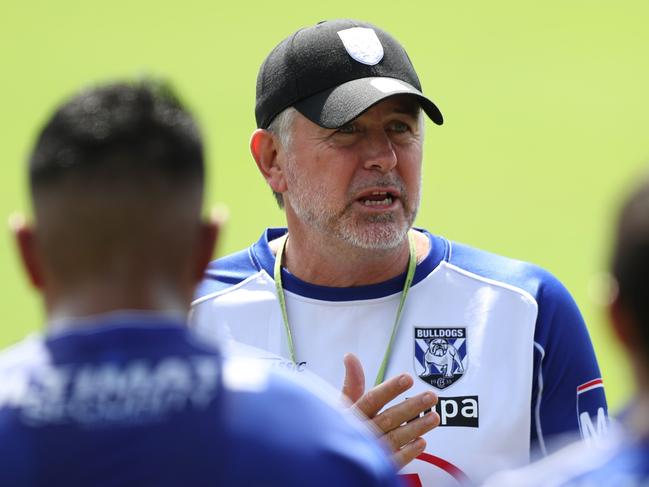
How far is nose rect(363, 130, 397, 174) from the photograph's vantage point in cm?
375

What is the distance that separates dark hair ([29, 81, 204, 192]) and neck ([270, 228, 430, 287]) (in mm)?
1700

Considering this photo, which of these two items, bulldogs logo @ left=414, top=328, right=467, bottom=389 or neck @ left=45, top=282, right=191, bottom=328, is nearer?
neck @ left=45, top=282, right=191, bottom=328

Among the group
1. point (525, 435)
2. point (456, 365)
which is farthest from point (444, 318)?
point (525, 435)

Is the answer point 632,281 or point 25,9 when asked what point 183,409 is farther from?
point 25,9

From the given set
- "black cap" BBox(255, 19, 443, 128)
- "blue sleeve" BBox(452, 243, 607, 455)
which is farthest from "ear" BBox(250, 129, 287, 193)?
"blue sleeve" BBox(452, 243, 607, 455)

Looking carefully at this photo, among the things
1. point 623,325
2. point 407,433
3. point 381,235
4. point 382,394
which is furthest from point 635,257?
point 381,235

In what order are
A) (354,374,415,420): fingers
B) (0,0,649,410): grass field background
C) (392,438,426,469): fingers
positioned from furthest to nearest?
(0,0,649,410): grass field background
(392,438,426,469): fingers
(354,374,415,420): fingers

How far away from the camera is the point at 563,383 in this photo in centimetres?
348

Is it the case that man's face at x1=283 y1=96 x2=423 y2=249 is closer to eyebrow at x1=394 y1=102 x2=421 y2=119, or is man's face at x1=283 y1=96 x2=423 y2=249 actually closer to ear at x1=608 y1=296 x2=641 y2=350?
eyebrow at x1=394 y1=102 x2=421 y2=119

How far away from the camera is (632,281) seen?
1808 mm

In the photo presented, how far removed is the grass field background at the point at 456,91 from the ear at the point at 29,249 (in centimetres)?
755

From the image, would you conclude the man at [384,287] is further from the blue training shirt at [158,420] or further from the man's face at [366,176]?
the blue training shirt at [158,420]

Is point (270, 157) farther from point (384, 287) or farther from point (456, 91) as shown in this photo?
point (456, 91)

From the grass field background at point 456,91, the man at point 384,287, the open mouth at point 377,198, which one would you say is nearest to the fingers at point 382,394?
the man at point 384,287
